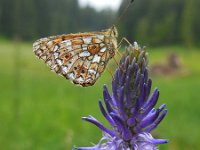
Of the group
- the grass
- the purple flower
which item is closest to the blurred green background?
the grass

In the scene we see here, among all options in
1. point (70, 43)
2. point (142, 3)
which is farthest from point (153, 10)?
point (70, 43)

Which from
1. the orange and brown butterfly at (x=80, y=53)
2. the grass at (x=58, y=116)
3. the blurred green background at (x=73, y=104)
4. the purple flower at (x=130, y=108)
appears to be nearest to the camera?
the purple flower at (x=130, y=108)

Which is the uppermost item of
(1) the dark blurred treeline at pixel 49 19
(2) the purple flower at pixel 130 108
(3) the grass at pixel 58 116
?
(1) the dark blurred treeline at pixel 49 19

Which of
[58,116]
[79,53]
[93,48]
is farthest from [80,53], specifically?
[58,116]

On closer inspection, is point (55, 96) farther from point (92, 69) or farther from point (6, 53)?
point (6, 53)

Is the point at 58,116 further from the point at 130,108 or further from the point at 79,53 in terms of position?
the point at 130,108

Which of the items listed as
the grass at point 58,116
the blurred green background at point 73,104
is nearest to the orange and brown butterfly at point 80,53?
the blurred green background at point 73,104

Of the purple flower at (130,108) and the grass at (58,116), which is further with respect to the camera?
the grass at (58,116)

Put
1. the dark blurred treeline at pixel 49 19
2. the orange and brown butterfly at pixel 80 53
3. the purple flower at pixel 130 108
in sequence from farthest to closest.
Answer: the dark blurred treeline at pixel 49 19 < the orange and brown butterfly at pixel 80 53 < the purple flower at pixel 130 108

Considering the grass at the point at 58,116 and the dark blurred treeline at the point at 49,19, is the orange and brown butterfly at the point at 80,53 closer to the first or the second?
the grass at the point at 58,116
